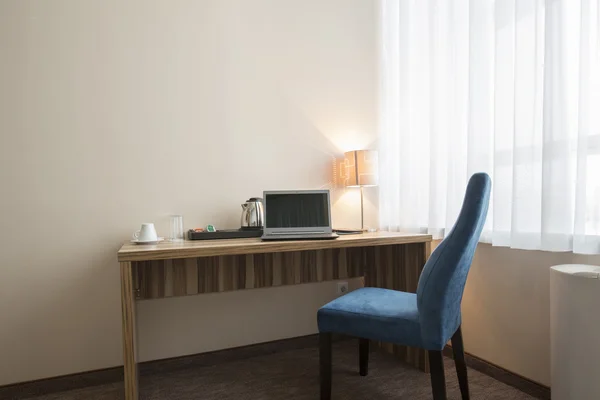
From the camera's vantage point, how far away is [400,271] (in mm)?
2150

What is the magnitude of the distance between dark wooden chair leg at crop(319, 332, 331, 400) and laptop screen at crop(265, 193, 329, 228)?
22.3 inches

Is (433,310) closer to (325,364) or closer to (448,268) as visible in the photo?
(448,268)

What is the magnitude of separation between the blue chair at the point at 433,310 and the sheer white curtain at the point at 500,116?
0.35 metres

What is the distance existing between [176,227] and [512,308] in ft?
5.47

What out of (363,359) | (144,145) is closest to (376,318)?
(363,359)

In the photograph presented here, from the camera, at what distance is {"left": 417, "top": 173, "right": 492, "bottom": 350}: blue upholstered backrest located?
50.9 inches

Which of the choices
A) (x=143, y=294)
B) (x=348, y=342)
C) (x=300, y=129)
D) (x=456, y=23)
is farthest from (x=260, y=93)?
(x=348, y=342)

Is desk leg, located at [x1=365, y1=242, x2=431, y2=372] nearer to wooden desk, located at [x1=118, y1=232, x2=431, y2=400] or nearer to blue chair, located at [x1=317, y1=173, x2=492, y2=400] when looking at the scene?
wooden desk, located at [x1=118, y1=232, x2=431, y2=400]

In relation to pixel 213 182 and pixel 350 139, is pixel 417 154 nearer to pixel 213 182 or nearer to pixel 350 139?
pixel 350 139

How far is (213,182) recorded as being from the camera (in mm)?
2219

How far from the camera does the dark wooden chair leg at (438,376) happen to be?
4.42 ft

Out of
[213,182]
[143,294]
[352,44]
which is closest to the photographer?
[143,294]

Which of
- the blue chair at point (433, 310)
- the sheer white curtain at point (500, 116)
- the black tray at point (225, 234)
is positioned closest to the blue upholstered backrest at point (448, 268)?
the blue chair at point (433, 310)

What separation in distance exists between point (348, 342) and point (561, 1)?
6.62 ft
